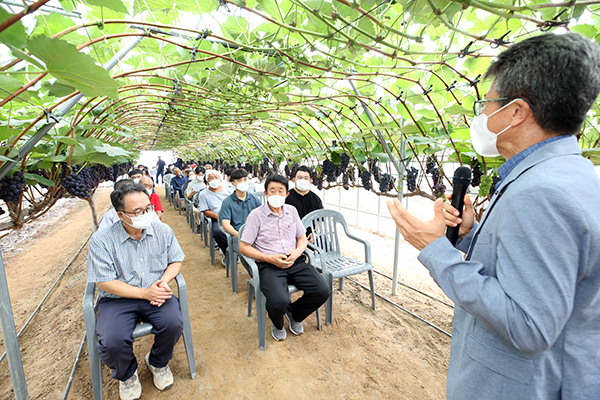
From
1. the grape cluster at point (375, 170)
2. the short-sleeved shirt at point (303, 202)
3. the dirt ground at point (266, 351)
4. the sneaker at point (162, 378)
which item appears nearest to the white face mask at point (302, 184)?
the short-sleeved shirt at point (303, 202)

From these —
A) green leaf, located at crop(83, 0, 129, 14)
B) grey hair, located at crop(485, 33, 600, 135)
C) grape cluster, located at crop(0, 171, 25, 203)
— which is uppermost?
green leaf, located at crop(83, 0, 129, 14)

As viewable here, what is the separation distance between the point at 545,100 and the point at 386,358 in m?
2.31

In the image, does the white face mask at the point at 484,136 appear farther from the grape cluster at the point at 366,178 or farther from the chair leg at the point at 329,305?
the grape cluster at the point at 366,178

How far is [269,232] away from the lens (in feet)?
8.53

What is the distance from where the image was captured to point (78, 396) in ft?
6.02

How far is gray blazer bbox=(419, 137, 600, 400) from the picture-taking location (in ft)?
1.87

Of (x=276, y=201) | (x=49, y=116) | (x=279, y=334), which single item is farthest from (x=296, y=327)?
(x=49, y=116)

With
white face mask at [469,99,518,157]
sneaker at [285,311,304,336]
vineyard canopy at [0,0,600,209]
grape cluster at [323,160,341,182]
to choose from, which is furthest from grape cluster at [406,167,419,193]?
white face mask at [469,99,518,157]

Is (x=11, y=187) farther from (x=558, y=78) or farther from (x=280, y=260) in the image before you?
(x=558, y=78)

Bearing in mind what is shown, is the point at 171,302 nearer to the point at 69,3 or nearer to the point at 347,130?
the point at 69,3

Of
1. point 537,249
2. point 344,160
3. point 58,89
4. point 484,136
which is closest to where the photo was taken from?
point 537,249

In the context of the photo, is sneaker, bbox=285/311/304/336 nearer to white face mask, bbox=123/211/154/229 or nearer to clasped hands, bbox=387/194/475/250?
white face mask, bbox=123/211/154/229

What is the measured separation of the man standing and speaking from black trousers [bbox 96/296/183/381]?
1.82 meters

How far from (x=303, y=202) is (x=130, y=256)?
2192 millimetres
